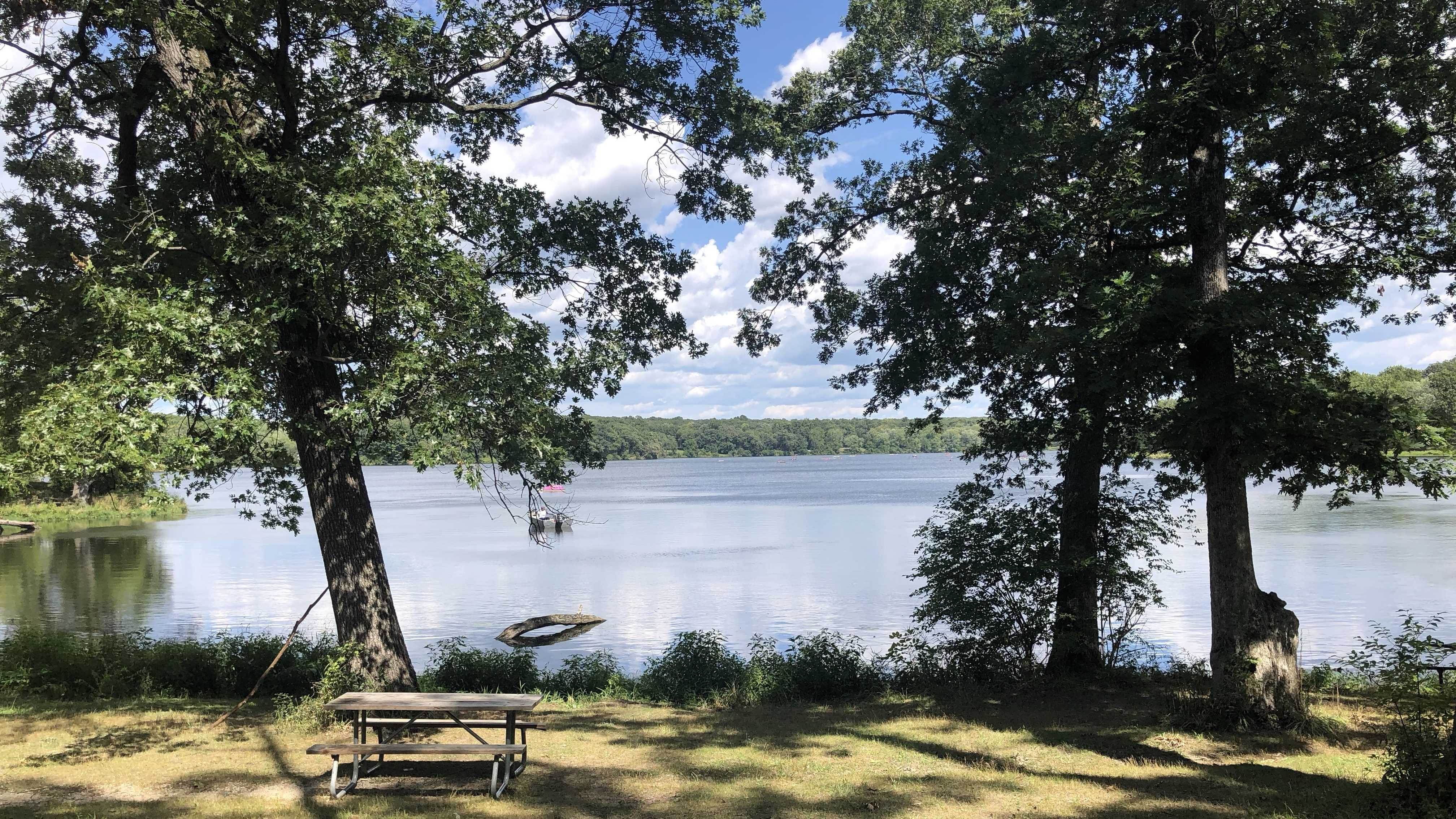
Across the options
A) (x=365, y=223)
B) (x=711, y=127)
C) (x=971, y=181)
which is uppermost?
(x=711, y=127)

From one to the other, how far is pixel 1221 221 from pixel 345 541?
906cm

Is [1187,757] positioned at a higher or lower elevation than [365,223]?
lower

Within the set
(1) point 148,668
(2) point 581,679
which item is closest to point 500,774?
(2) point 581,679

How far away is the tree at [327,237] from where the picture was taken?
23.4 feet

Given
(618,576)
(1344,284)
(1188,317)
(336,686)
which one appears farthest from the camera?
(618,576)

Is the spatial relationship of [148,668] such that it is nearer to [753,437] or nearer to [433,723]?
[433,723]

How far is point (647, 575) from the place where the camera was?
27953mm

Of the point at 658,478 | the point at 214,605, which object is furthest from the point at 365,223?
the point at 658,478

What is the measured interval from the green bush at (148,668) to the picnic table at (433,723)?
3.84 metres

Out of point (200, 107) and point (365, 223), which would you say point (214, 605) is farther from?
point (365, 223)

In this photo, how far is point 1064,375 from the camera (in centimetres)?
1002

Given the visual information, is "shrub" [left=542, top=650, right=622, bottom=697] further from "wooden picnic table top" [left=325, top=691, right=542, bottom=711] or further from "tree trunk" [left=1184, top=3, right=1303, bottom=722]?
"tree trunk" [left=1184, top=3, right=1303, bottom=722]

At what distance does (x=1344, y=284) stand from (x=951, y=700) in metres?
6.13

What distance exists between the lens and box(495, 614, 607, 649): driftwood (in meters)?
18.5
